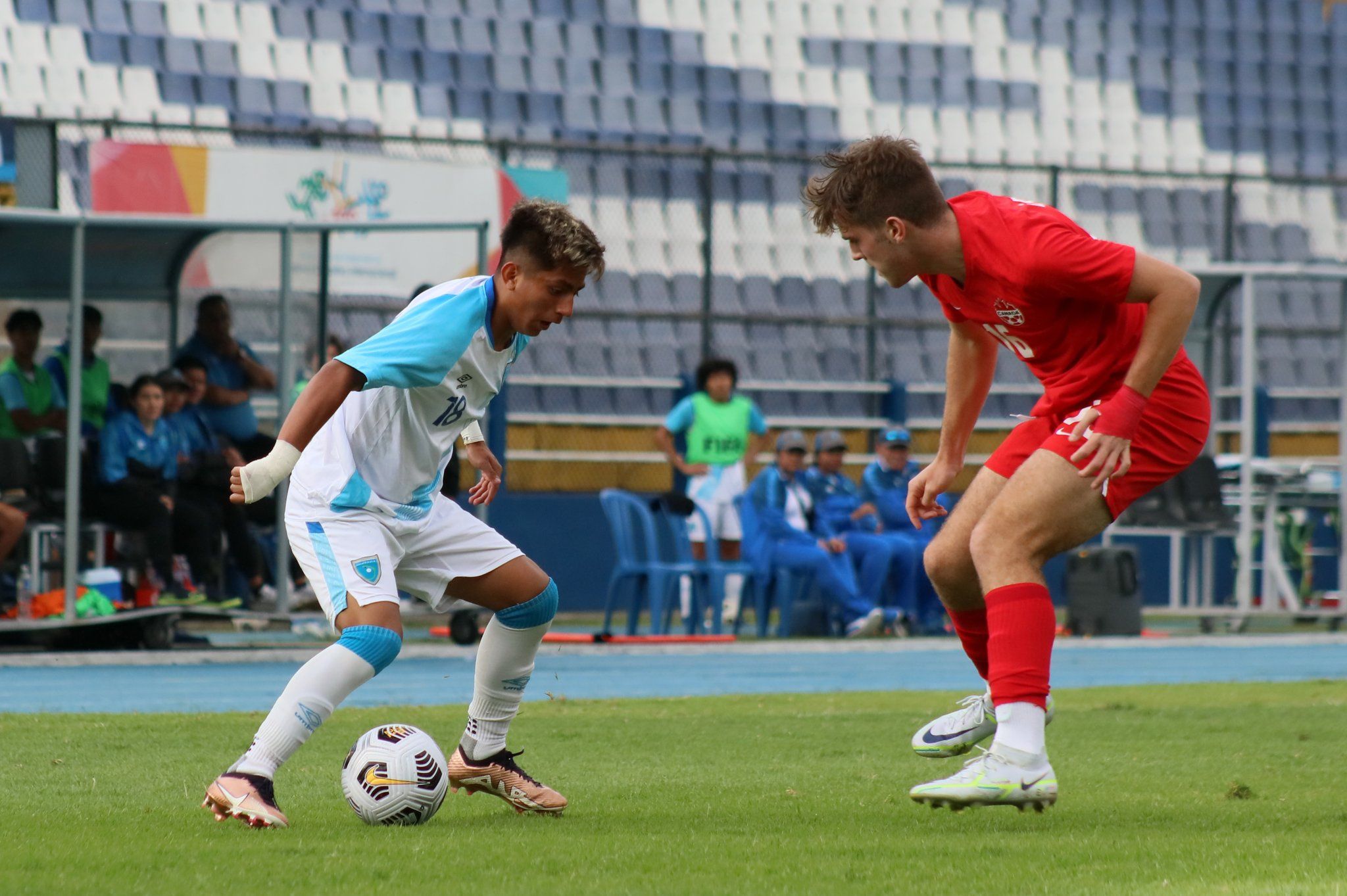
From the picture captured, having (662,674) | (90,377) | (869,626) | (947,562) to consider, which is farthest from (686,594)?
(947,562)

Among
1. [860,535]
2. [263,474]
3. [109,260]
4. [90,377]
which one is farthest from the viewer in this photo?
[860,535]

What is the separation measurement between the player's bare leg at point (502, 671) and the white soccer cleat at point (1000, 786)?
43.7 inches

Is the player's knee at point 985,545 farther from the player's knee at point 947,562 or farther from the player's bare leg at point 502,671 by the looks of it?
the player's bare leg at point 502,671

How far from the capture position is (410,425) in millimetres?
5133

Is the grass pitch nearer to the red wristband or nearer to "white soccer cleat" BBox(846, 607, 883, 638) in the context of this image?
the red wristband

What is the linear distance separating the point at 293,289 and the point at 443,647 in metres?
2.61

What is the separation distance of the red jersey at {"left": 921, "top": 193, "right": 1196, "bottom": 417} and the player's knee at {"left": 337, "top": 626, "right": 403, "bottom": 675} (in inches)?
69.8

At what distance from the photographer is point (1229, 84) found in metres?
23.3

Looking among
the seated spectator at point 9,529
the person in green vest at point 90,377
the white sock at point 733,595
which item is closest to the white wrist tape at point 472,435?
the seated spectator at point 9,529

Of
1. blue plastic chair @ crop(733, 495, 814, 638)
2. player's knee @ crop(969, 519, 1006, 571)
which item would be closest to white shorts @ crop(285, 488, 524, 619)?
player's knee @ crop(969, 519, 1006, 571)

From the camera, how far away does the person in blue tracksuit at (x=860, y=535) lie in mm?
14180

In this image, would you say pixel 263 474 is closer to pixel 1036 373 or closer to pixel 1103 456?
pixel 1103 456

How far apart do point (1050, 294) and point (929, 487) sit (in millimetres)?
895

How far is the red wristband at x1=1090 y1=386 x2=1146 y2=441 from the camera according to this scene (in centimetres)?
474
